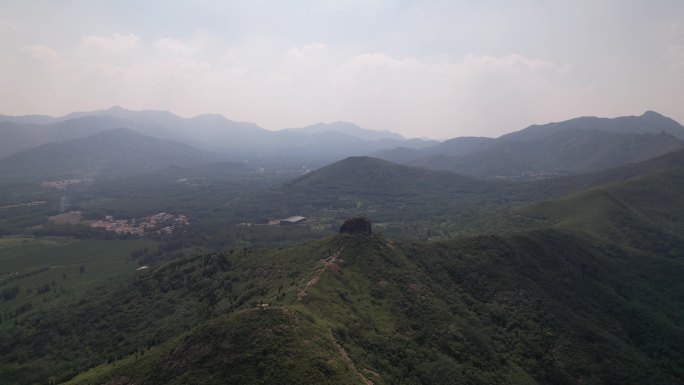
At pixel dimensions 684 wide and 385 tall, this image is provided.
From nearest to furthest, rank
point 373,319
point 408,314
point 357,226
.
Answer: point 373,319 < point 408,314 < point 357,226

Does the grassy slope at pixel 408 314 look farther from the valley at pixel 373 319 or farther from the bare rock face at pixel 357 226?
the bare rock face at pixel 357 226

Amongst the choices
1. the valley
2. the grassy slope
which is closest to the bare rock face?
the valley

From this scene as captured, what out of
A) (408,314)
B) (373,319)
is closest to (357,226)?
(408,314)

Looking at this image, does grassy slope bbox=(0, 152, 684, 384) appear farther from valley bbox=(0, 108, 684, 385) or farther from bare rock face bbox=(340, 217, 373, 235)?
bare rock face bbox=(340, 217, 373, 235)

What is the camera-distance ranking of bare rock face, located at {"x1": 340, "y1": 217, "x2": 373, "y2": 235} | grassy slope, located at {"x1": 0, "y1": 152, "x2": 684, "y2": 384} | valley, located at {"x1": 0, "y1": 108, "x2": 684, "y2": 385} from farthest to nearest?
bare rock face, located at {"x1": 340, "y1": 217, "x2": 373, "y2": 235}
grassy slope, located at {"x1": 0, "y1": 152, "x2": 684, "y2": 384}
valley, located at {"x1": 0, "y1": 108, "x2": 684, "y2": 385}

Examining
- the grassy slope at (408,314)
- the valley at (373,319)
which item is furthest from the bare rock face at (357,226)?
the grassy slope at (408,314)

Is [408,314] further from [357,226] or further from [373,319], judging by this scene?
[357,226]

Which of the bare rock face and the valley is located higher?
the bare rock face

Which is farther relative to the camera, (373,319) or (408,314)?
(408,314)

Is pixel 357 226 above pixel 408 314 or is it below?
above

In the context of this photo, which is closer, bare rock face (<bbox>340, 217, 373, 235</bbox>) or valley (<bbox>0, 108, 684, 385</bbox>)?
valley (<bbox>0, 108, 684, 385</bbox>)

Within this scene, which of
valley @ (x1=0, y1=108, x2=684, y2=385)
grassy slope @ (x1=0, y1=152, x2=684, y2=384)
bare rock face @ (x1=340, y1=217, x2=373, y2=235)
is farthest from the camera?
bare rock face @ (x1=340, y1=217, x2=373, y2=235)
